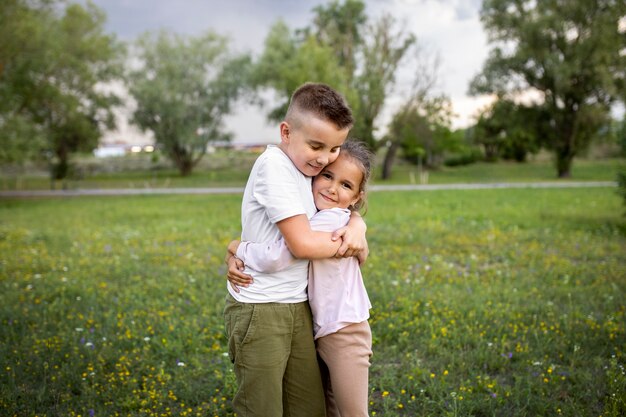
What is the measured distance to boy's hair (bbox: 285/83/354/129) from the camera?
2404 mm

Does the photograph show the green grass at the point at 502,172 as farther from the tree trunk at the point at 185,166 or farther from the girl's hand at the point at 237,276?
the girl's hand at the point at 237,276

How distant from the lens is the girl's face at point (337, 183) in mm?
2658

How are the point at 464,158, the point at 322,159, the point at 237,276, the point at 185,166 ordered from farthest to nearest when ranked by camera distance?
the point at 464,158
the point at 185,166
the point at 237,276
the point at 322,159

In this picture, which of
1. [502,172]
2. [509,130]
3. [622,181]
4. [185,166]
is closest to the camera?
[622,181]

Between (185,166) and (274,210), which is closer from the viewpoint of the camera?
(274,210)

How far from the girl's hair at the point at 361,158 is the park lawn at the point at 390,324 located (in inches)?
74.2

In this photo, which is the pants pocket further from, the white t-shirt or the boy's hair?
the boy's hair

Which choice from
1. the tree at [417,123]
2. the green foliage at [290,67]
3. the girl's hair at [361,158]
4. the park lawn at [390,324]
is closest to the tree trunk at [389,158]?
the tree at [417,123]

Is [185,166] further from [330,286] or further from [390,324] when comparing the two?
[330,286]

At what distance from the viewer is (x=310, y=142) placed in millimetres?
2455

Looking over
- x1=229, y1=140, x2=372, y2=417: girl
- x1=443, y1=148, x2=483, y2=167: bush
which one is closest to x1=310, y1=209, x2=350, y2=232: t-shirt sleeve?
x1=229, y1=140, x2=372, y2=417: girl

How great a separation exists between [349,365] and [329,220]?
0.74m

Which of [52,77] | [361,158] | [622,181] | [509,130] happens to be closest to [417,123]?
[509,130]

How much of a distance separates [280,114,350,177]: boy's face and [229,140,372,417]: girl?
157mm
